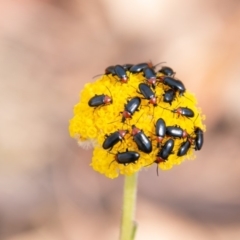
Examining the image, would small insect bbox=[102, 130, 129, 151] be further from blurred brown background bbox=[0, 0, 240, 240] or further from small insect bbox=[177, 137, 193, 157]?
blurred brown background bbox=[0, 0, 240, 240]

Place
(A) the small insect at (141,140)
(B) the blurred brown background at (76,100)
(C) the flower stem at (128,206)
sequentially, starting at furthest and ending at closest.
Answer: (B) the blurred brown background at (76,100) → (C) the flower stem at (128,206) → (A) the small insect at (141,140)

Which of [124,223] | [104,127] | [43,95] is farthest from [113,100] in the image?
[43,95]

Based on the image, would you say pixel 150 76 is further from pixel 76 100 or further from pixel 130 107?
pixel 76 100

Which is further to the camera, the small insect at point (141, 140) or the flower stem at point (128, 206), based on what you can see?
the flower stem at point (128, 206)

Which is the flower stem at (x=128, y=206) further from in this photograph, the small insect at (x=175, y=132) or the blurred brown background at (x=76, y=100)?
the blurred brown background at (x=76, y=100)

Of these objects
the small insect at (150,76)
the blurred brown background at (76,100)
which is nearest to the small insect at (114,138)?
the small insect at (150,76)

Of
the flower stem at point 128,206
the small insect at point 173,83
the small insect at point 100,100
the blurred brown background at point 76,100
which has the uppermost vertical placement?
the blurred brown background at point 76,100

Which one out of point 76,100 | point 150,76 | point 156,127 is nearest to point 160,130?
point 156,127
